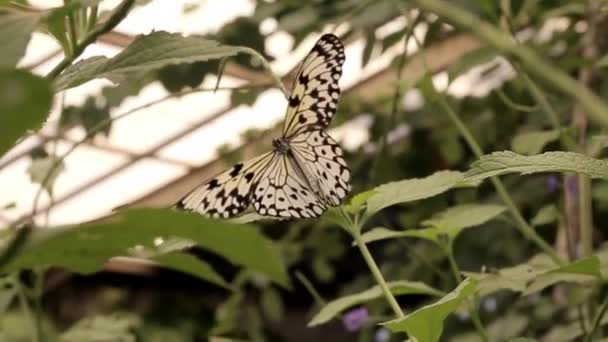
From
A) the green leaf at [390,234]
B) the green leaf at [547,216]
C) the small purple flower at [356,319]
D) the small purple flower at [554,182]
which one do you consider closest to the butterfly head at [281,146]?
the green leaf at [390,234]

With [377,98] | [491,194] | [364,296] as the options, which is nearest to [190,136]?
[377,98]

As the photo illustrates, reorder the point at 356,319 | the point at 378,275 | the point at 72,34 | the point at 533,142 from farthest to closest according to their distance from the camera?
1. the point at 356,319
2. the point at 533,142
3. the point at 378,275
4. the point at 72,34

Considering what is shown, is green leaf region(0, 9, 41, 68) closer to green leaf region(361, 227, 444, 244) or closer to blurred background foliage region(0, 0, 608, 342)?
blurred background foliage region(0, 0, 608, 342)

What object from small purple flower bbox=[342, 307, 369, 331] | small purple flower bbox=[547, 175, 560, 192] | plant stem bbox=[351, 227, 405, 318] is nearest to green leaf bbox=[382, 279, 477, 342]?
plant stem bbox=[351, 227, 405, 318]

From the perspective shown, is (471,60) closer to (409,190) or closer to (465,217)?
(465,217)

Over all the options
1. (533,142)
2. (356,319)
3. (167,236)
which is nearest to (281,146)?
(167,236)

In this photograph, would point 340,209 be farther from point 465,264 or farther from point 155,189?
point 155,189
